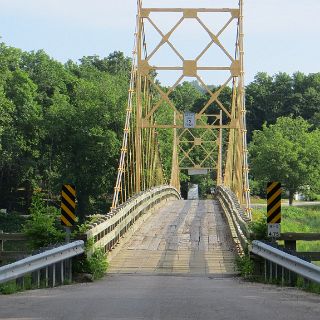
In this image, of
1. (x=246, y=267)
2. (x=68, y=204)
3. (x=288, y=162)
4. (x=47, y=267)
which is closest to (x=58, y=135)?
(x=288, y=162)

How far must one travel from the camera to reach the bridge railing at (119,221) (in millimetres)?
16484

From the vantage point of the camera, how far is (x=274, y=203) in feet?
48.5

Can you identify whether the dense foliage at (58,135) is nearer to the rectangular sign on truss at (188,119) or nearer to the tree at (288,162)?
the tree at (288,162)

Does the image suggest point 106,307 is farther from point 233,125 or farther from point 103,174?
point 103,174

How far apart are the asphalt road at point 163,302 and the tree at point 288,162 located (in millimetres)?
70628

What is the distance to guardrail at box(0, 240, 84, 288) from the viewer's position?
10711 mm

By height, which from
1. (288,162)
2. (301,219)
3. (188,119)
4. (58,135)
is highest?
(58,135)

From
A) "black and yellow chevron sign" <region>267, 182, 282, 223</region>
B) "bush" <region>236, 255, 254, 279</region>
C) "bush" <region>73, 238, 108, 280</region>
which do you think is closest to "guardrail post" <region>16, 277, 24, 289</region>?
"bush" <region>73, 238, 108, 280</region>

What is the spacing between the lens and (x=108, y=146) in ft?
209

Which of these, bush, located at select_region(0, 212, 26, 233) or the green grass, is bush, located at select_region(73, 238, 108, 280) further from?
bush, located at select_region(0, 212, 26, 233)

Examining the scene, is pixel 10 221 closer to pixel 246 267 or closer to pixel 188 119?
pixel 188 119

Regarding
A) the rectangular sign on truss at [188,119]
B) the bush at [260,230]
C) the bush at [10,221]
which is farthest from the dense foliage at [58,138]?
the bush at [260,230]

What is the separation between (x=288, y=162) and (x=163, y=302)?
7497cm

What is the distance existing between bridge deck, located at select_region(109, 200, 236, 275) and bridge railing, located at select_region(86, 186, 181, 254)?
317 mm
